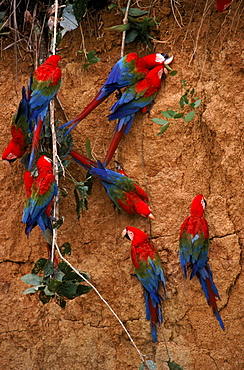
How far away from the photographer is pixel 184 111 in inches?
86.2

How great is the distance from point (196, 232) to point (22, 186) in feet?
2.84

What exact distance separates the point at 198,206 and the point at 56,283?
71 cm

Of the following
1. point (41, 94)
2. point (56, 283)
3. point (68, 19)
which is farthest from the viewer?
point (68, 19)

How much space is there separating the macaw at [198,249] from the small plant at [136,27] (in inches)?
32.4

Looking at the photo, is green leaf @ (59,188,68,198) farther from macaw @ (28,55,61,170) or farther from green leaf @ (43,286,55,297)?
green leaf @ (43,286,55,297)

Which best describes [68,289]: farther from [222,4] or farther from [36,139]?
[222,4]

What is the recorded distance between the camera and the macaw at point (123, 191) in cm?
211

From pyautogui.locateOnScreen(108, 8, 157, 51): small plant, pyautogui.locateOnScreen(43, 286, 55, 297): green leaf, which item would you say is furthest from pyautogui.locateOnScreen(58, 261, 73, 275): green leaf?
pyautogui.locateOnScreen(108, 8, 157, 51): small plant

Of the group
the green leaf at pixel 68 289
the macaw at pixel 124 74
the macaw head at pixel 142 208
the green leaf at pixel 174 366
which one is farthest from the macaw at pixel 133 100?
the green leaf at pixel 174 366

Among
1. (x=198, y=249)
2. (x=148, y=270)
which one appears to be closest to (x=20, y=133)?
(x=148, y=270)

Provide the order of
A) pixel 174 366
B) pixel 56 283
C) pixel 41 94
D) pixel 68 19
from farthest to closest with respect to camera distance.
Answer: pixel 68 19, pixel 41 94, pixel 174 366, pixel 56 283

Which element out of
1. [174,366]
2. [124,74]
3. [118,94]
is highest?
[124,74]

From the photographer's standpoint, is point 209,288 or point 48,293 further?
point 209,288

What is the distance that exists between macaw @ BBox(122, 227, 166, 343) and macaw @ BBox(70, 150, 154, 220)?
10cm
